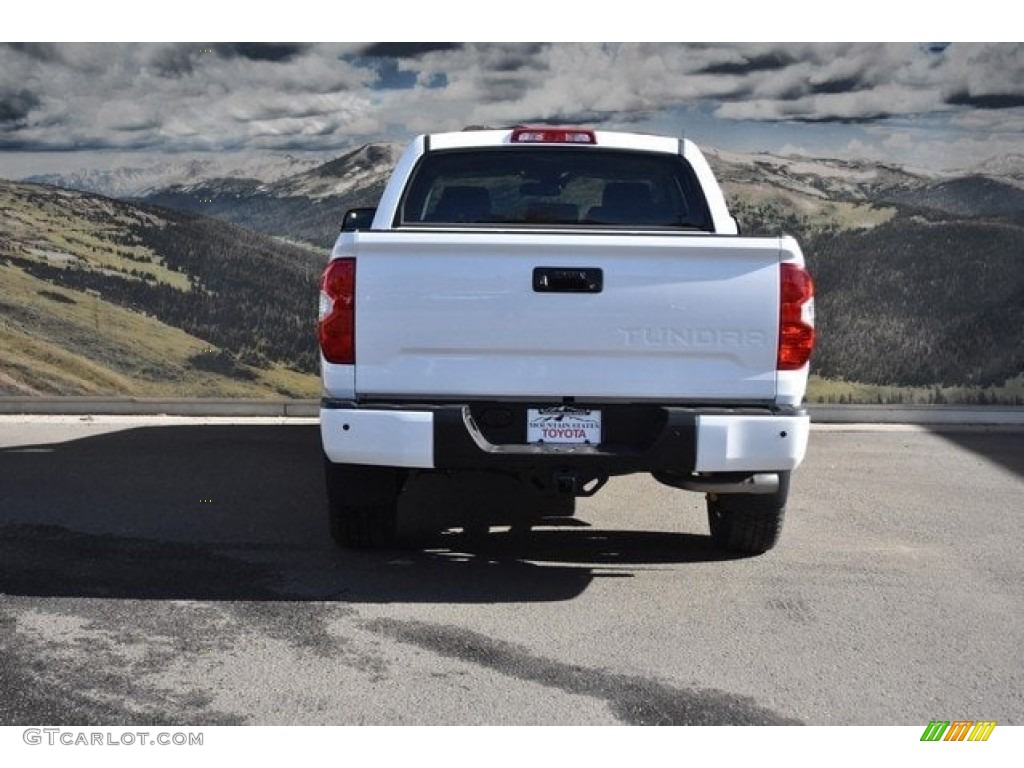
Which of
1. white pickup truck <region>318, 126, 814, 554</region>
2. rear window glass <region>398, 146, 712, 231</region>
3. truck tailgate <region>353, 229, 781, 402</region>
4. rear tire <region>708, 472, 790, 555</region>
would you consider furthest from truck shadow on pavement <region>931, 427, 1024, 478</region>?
truck tailgate <region>353, 229, 781, 402</region>

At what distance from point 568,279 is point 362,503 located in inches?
58.3

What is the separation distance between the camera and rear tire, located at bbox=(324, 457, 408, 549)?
609cm

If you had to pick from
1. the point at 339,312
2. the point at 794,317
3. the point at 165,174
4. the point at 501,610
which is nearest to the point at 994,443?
the point at 794,317

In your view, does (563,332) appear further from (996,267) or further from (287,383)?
(996,267)

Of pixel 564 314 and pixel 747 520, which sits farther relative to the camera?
pixel 747 520

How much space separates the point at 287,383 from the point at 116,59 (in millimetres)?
3019

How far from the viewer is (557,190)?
23.7ft

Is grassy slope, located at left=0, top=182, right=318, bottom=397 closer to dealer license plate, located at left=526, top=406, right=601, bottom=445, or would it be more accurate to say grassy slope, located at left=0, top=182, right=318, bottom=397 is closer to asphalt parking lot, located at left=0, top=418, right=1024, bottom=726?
asphalt parking lot, located at left=0, top=418, right=1024, bottom=726

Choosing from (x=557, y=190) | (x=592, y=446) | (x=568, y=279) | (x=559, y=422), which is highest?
(x=557, y=190)

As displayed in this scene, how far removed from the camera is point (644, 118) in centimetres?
1124

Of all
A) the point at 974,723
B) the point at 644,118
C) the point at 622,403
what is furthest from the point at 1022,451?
the point at 974,723
